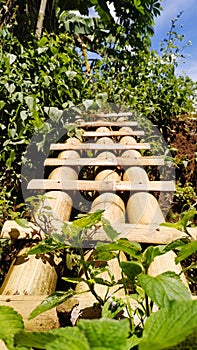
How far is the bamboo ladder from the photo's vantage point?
1.00m

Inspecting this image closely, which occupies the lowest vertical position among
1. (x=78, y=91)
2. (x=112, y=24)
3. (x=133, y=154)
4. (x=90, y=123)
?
(x=133, y=154)

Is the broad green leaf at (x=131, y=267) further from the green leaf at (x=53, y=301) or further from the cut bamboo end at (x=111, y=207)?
the cut bamboo end at (x=111, y=207)

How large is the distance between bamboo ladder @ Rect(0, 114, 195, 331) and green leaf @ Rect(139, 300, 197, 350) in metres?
0.46

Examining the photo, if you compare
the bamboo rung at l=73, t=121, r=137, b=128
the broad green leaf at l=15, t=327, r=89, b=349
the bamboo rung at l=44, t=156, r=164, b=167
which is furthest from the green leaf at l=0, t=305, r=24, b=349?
the bamboo rung at l=73, t=121, r=137, b=128

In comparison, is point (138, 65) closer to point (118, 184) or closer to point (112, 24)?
point (112, 24)

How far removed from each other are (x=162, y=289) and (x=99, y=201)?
158cm

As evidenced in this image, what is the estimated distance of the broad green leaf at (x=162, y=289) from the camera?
0.39 metres

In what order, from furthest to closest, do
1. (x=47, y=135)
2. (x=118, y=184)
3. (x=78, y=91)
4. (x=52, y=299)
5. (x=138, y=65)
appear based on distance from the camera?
(x=138, y=65) < (x=78, y=91) < (x=47, y=135) < (x=118, y=184) < (x=52, y=299)

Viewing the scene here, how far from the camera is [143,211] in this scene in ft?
5.74

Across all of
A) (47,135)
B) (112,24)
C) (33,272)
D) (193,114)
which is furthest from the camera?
(112,24)

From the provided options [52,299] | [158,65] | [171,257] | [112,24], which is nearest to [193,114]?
[158,65]

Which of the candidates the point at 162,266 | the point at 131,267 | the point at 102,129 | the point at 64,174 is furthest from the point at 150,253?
the point at 102,129

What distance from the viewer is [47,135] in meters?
2.82

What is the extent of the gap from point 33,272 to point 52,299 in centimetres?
57
